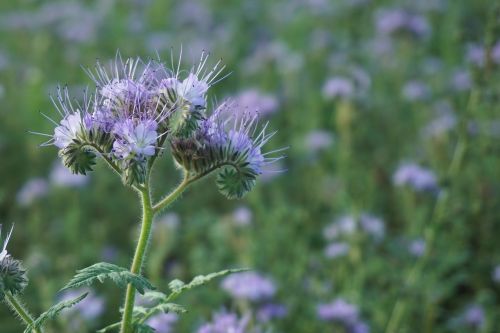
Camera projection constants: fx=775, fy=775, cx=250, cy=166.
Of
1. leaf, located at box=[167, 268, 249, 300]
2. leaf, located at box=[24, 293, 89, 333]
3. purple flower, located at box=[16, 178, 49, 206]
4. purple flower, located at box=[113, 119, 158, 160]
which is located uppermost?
purple flower, located at box=[16, 178, 49, 206]

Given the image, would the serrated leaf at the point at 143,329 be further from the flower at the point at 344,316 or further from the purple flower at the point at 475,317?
the purple flower at the point at 475,317

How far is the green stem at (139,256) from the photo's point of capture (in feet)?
6.57

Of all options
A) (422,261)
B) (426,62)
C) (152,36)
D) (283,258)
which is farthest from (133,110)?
(152,36)

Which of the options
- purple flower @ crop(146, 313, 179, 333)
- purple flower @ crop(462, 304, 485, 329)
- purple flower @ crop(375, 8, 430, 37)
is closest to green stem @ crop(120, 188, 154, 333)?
purple flower @ crop(146, 313, 179, 333)

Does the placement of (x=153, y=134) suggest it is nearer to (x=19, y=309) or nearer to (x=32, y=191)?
(x=19, y=309)

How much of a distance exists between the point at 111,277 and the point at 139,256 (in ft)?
0.71

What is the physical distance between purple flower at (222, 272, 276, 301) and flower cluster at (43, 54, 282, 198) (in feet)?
5.30

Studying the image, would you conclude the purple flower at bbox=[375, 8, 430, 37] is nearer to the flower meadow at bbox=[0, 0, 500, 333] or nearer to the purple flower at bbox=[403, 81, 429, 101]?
the flower meadow at bbox=[0, 0, 500, 333]

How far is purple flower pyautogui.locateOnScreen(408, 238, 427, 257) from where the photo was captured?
170 inches

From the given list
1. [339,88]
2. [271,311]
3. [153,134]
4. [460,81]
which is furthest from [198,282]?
[460,81]

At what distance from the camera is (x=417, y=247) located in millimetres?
4391

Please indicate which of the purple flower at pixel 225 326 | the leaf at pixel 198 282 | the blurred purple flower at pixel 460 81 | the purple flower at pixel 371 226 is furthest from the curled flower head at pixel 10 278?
the blurred purple flower at pixel 460 81

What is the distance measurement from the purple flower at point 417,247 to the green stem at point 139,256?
8.41ft

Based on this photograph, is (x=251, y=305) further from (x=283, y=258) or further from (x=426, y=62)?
(x=426, y=62)
